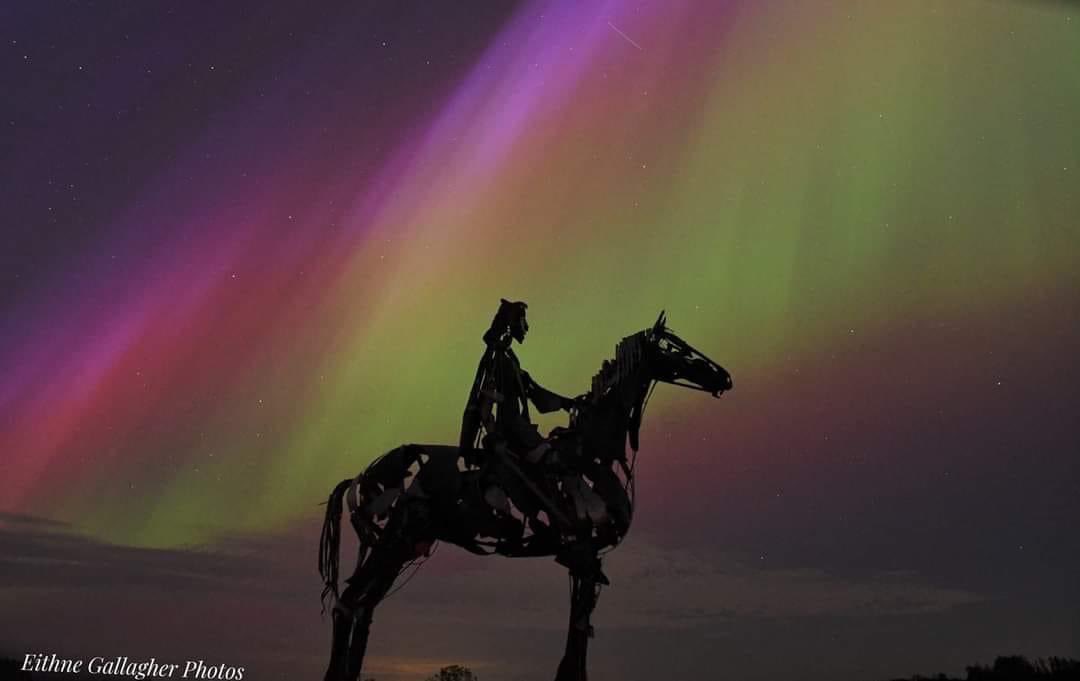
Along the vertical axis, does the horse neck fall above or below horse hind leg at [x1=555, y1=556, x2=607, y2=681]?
above

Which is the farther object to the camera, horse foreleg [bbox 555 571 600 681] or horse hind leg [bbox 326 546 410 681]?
horse hind leg [bbox 326 546 410 681]

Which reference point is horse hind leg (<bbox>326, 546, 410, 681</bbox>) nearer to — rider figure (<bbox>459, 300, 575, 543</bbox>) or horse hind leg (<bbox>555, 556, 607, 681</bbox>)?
rider figure (<bbox>459, 300, 575, 543</bbox>)

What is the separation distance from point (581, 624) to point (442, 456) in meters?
2.57

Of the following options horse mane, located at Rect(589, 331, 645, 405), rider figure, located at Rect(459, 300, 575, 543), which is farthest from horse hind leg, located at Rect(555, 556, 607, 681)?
horse mane, located at Rect(589, 331, 645, 405)

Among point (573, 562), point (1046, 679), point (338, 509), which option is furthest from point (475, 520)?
point (1046, 679)

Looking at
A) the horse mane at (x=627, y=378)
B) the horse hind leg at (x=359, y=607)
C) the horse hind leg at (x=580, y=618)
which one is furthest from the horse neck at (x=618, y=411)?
the horse hind leg at (x=359, y=607)

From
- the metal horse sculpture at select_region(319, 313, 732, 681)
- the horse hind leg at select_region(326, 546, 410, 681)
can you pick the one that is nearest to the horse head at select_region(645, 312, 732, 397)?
the metal horse sculpture at select_region(319, 313, 732, 681)

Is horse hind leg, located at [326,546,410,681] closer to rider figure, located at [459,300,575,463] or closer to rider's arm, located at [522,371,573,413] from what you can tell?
rider figure, located at [459,300,575,463]

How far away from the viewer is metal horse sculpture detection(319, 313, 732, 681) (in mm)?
10078

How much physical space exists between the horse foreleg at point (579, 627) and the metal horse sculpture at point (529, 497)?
0.01 meters

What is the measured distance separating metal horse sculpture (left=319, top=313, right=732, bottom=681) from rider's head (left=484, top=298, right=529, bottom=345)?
48.5 inches

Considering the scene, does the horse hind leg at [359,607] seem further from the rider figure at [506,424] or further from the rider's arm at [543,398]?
the rider's arm at [543,398]

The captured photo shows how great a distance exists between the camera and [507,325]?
1138cm

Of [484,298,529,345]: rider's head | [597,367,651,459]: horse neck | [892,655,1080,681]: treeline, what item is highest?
[484,298,529,345]: rider's head
